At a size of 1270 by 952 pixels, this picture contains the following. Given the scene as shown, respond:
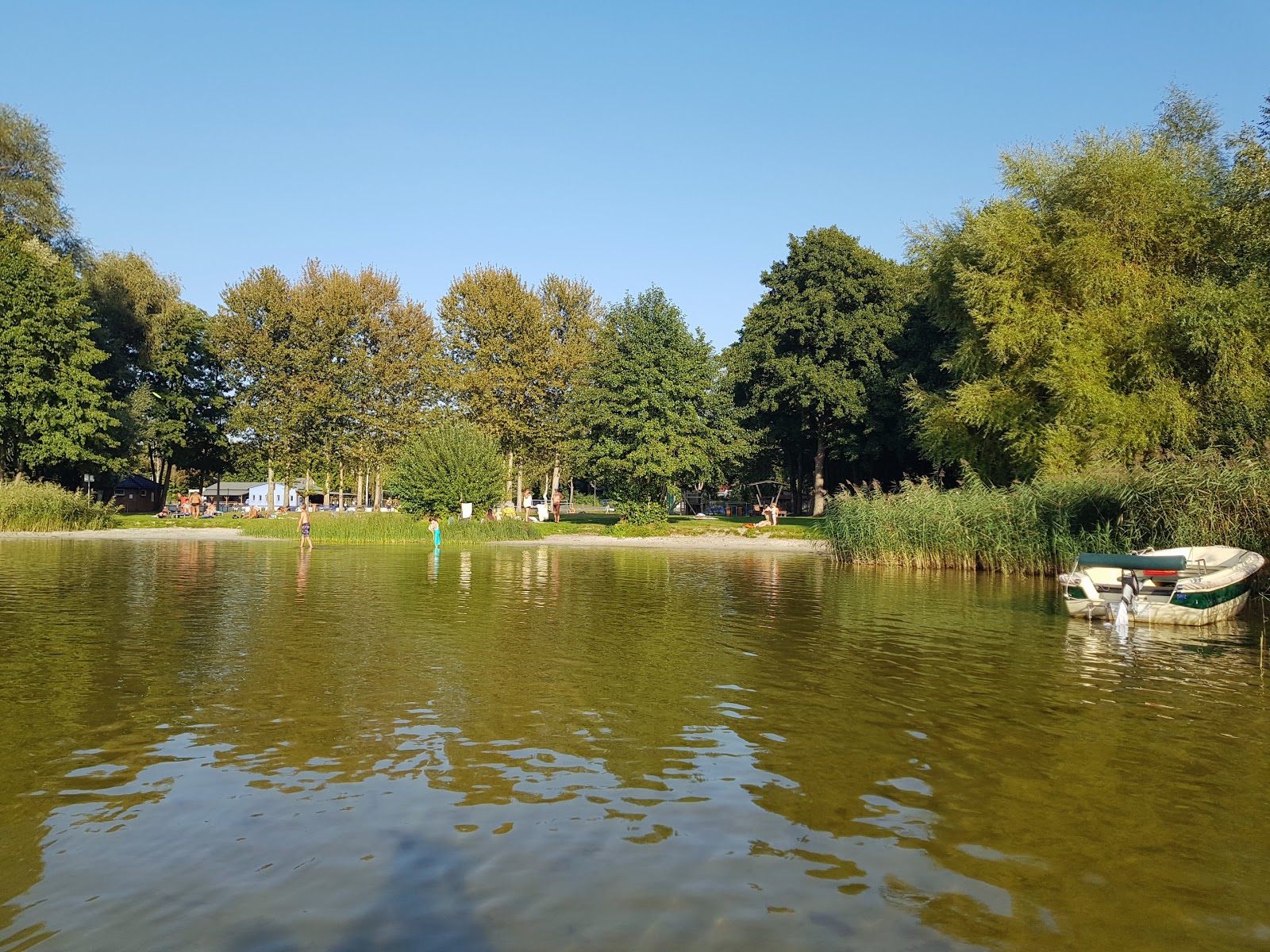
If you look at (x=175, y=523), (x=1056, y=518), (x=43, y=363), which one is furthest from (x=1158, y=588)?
(x=43, y=363)

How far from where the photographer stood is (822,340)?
2274 inches

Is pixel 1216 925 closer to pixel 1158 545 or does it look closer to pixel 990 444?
pixel 1158 545

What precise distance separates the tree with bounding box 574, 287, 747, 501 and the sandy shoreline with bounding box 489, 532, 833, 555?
4.79 m

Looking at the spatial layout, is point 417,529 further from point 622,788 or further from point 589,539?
point 622,788

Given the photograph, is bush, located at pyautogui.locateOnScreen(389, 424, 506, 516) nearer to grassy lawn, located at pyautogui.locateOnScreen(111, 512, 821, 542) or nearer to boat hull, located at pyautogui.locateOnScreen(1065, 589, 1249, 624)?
grassy lawn, located at pyautogui.locateOnScreen(111, 512, 821, 542)

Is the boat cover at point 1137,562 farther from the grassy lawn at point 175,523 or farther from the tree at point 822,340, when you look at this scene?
the grassy lawn at point 175,523

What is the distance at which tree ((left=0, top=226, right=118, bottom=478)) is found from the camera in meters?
53.9

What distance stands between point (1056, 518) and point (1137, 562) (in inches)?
344

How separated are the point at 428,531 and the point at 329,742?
37.7 metres

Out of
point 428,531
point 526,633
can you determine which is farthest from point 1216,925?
point 428,531

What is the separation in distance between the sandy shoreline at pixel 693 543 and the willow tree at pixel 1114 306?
8.41 m

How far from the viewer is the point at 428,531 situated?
4609cm

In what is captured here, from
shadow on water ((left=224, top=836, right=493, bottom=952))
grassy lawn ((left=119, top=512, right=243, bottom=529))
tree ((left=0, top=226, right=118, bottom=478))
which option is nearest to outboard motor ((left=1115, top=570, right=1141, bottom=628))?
shadow on water ((left=224, top=836, right=493, bottom=952))

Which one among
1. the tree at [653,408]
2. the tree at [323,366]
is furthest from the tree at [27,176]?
the tree at [653,408]
